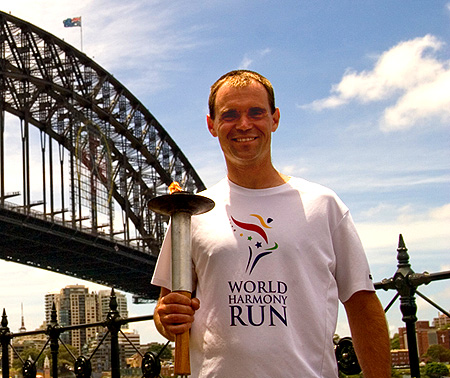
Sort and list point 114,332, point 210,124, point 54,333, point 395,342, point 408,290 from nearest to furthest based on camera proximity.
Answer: point 210,124 < point 408,290 < point 395,342 < point 114,332 < point 54,333

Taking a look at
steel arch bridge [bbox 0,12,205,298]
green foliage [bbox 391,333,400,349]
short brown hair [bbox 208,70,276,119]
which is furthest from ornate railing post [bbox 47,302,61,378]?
steel arch bridge [bbox 0,12,205,298]

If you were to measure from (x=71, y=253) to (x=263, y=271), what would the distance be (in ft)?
132

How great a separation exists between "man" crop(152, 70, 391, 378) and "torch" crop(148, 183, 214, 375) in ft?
0.11

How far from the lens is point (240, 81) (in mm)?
2078

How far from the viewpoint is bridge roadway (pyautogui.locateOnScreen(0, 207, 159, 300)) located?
35353mm

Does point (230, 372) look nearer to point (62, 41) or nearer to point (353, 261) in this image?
point (353, 261)

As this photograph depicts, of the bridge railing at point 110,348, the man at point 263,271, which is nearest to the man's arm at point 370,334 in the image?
the man at point 263,271

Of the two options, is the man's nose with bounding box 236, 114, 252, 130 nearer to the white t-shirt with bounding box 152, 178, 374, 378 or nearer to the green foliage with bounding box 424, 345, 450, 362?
the white t-shirt with bounding box 152, 178, 374, 378

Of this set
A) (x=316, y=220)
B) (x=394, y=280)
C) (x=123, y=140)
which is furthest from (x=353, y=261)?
(x=123, y=140)

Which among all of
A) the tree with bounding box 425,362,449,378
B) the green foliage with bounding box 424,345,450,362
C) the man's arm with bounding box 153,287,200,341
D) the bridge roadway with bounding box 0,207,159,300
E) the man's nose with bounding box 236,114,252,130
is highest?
the bridge roadway with bounding box 0,207,159,300

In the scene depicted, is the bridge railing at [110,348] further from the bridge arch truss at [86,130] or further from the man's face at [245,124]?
the bridge arch truss at [86,130]

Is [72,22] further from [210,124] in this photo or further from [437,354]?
[210,124]

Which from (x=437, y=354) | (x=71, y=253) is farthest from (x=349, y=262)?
(x=71, y=253)

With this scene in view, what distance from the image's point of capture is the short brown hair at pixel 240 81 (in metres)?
2.08
